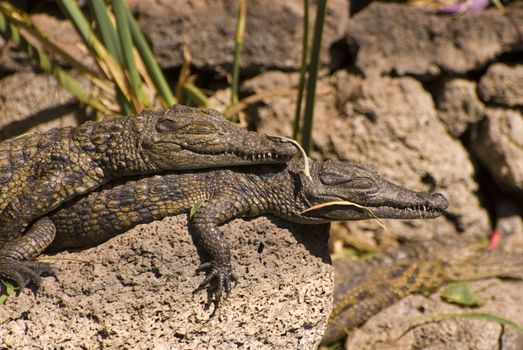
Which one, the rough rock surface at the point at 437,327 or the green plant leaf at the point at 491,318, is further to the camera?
the rough rock surface at the point at 437,327

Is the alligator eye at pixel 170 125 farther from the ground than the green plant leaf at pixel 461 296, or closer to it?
farther from the ground

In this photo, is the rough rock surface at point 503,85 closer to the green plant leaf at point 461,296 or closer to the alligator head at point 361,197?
the green plant leaf at point 461,296

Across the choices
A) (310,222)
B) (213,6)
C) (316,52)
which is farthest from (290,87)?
(310,222)

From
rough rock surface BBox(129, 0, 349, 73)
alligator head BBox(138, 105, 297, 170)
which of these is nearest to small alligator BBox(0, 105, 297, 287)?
alligator head BBox(138, 105, 297, 170)

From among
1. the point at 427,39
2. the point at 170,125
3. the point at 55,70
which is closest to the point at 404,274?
the point at 427,39

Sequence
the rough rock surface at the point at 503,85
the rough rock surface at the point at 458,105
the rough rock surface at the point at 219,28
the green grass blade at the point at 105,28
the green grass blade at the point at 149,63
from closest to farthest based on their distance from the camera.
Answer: the green grass blade at the point at 105,28 → the green grass blade at the point at 149,63 → the rough rock surface at the point at 219,28 → the rough rock surface at the point at 503,85 → the rough rock surface at the point at 458,105

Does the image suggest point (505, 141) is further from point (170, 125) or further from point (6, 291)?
point (6, 291)

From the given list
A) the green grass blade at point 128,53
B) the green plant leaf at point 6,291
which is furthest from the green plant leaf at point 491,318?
the green plant leaf at point 6,291
